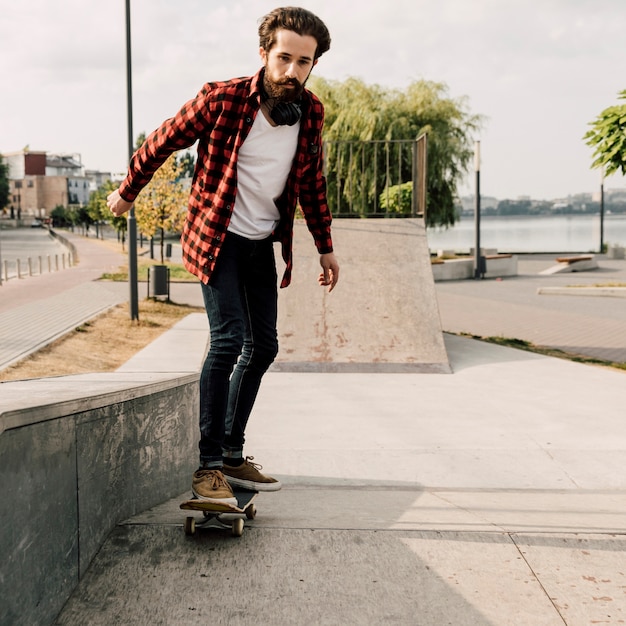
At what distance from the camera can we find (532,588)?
7.57 feet

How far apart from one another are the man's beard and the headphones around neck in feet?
0.05

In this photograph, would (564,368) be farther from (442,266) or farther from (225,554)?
(442,266)

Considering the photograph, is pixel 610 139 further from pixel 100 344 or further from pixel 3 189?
pixel 3 189

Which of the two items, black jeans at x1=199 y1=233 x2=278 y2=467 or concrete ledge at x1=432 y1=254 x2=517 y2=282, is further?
concrete ledge at x1=432 y1=254 x2=517 y2=282

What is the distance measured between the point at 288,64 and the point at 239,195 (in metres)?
0.50

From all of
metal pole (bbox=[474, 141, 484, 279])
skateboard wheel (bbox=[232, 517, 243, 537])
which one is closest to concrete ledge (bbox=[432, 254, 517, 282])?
metal pole (bbox=[474, 141, 484, 279])

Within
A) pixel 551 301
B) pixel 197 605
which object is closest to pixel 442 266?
pixel 551 301

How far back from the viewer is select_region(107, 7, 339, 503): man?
2.73m

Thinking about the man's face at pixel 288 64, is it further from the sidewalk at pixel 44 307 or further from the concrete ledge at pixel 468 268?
the concrete ledge at pixel 468 268

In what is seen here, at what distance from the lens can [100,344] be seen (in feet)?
37.2

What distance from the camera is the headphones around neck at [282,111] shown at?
2.76m

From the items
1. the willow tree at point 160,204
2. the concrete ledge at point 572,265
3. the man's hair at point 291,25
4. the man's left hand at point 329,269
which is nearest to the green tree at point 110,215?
the willow tree at point 160,204

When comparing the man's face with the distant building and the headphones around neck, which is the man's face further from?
the distant building

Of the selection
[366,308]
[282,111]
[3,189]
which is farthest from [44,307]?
[3,189]
